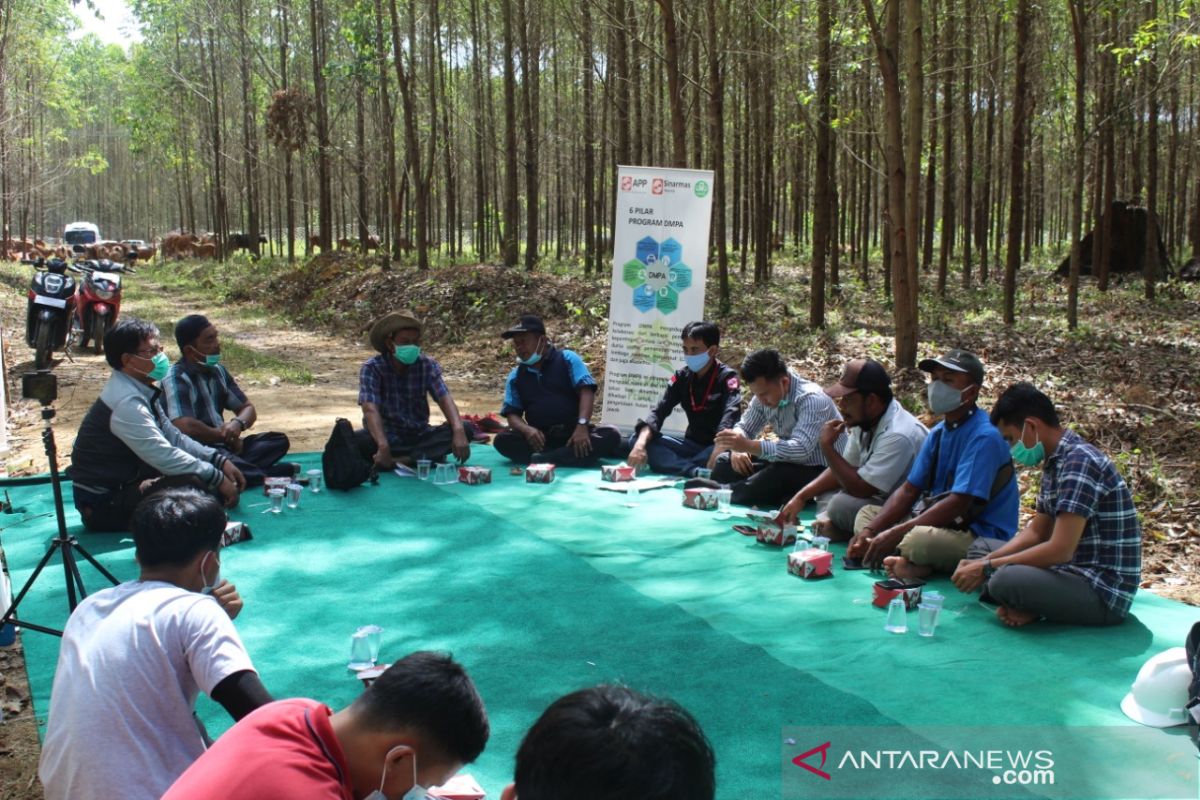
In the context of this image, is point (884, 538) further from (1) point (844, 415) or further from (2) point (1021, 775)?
(2) point (1021, 775)

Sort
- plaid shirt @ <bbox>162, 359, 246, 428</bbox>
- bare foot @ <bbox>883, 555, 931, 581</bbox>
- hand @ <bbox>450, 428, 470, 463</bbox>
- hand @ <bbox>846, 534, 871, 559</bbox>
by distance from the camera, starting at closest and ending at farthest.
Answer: bare foot @ <bbox>883, 555, 931, 581</bbox>, hand @ <bbox>846, 534, 871, 559</bbox>, plaid shirt @ <bbox>162, 359, 246, 428</bbox>, hand @ <bbox>450, 428, 470, 463</bbox>

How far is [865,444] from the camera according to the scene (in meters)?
5.83

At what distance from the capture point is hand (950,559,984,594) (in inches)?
180

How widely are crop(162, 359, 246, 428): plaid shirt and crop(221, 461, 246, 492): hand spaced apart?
0.49m

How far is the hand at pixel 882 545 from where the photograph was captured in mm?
5125

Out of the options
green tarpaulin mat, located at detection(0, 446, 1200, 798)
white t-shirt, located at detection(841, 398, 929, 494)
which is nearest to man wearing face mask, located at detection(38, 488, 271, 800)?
green tarpaulin mat, located at detection(0, 446, 1200, 798)

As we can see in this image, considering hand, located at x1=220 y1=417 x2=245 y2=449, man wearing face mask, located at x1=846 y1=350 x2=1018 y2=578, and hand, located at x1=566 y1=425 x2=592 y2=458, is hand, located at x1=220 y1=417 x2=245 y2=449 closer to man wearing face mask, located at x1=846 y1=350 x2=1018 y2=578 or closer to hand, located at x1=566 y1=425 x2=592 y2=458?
hand, located at x1=566 y1=425 x2=592 y2=458

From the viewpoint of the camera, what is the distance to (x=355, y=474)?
6949 millimetres

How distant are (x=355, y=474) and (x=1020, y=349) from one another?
7548mm

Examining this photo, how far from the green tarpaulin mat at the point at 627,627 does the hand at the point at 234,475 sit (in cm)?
15

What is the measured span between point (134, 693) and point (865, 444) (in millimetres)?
4359

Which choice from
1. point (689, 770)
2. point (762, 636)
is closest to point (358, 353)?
point (762, 636)

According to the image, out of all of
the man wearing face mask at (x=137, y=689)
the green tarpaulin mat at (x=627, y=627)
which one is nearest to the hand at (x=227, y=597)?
the man wearing face mask at (x=137, y=689)

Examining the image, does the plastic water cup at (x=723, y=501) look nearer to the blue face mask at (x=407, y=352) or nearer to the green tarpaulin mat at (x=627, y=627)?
the green tarpaulin mat at (x=627, y=627)
